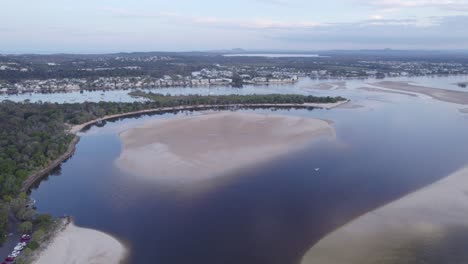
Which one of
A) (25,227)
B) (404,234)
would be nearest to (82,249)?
(25,227)

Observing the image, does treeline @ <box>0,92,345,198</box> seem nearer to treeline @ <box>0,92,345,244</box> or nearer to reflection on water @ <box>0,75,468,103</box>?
treeline @ <box>0,92,345,244</box>

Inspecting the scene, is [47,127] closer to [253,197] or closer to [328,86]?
[253,197]

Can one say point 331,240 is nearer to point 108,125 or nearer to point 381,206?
point 381,206

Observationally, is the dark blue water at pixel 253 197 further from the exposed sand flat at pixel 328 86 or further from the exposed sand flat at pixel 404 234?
the exposed sand flat at pixel 328 86

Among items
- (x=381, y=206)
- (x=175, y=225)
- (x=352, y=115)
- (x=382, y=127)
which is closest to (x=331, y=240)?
(x=381, y=206)

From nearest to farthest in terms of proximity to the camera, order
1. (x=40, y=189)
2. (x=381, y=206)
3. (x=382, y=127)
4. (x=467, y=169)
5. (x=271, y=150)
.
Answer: (x=381, y=206) < (x=40, y=189) < (x=467, y=169) < (x=271, y=150) < (x=382, y=127)

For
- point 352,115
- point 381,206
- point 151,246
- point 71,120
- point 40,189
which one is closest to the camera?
point 151,246
